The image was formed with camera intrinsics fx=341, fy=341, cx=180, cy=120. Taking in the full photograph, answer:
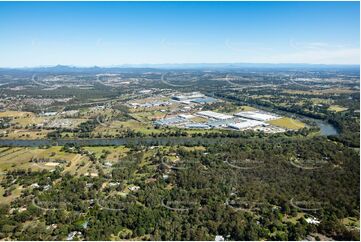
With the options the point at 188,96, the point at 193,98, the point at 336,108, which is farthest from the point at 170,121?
the point at 336,108

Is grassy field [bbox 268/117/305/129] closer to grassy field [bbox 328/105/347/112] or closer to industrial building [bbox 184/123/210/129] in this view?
industrial building [bbox 184/123/210/129]

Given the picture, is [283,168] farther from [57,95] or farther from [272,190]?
[57,95]

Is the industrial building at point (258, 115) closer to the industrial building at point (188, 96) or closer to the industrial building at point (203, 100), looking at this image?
the industrial building at point (203, 100)

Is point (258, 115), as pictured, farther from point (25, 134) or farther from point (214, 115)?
point (25, 134)

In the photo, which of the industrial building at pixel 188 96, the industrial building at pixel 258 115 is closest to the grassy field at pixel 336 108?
the industrial building at pixel 258 115

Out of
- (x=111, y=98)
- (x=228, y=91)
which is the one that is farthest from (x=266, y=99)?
(x=111, y=98)

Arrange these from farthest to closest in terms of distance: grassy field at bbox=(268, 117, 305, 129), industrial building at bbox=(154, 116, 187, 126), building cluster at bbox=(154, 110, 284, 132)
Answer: industrial building at bbox=(154, 116, 187, 126) < building cluster at bbox=(154, 110, 284, 132) < grassy field at bbox=(268, 117, 305, 129)

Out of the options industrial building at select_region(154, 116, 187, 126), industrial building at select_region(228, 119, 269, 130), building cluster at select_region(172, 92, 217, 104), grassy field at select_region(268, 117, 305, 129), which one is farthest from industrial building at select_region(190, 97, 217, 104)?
grassy field at select_region(268, 117, 305, 129)
